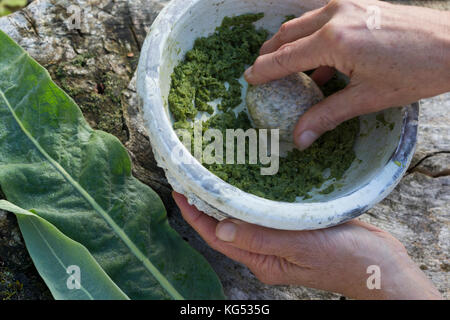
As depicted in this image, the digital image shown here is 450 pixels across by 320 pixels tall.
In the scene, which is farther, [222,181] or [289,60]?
[289,60]

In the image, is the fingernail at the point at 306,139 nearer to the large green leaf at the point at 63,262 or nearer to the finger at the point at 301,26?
the finger at the point at 301,26

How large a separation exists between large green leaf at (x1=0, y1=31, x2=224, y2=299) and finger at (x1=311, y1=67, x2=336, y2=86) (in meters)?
0.86

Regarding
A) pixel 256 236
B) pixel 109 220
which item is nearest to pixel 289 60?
pixel 256 236

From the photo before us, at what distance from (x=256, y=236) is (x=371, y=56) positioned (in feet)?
2.40

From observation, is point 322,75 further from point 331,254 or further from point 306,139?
point 331,254

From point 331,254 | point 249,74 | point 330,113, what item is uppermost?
point 249,74

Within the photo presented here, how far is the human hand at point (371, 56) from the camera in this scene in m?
1.45

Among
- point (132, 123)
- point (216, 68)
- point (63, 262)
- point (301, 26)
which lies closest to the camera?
point (63, 262)

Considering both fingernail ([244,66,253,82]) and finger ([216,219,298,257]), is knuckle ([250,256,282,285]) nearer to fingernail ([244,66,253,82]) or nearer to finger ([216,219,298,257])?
finger ([216,219,298,257])

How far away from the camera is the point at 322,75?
191cm

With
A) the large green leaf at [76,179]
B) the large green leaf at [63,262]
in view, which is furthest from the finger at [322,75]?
the large green leaf at [63,262]

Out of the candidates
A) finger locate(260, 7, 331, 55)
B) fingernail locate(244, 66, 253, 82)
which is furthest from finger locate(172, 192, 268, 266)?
finger locate(260, 7, 331, 55)

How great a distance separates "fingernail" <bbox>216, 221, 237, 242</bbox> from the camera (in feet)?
5.23

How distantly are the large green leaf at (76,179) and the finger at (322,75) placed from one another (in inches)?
33.9
